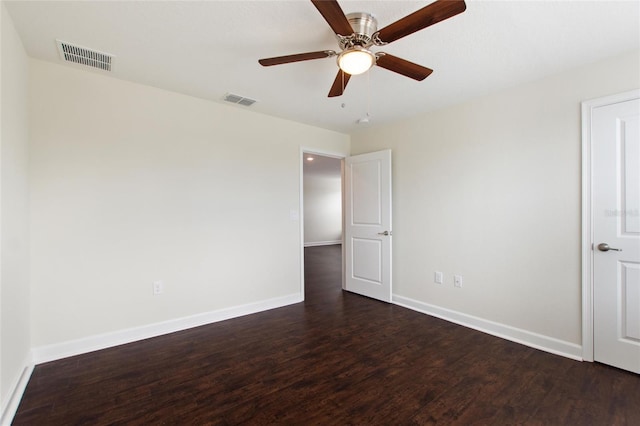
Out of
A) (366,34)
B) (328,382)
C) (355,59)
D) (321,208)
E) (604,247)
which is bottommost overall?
(328,382)

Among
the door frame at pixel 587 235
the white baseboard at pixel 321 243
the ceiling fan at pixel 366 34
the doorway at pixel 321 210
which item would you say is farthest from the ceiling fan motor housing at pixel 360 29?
the white baseboard at pixel 321 243

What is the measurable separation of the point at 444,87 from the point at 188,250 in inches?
121

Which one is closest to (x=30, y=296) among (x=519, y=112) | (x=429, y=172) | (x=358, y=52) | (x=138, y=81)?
(x=138, y=81)

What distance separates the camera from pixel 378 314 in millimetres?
3414

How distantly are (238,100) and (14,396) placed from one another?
292 cm

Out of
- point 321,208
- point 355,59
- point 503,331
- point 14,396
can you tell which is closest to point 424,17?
point 355,59

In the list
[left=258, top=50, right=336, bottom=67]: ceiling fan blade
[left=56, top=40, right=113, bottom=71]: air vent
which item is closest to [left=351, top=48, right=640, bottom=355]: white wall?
[left=258, top=50, right=336, bottom=67]: ceiling fan blade

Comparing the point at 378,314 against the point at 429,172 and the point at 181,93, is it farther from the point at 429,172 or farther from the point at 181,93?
the point at 181,93

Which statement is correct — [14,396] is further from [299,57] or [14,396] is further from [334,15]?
[334,15]

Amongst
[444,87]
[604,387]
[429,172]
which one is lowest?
[604,387]

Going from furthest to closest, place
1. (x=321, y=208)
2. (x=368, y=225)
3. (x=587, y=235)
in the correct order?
(x=321, y=208)
(x=368, y=225)
(x=587, y=235)

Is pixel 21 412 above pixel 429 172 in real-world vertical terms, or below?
below

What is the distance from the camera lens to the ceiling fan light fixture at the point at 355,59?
1686 mm

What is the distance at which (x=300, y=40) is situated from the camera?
78.7 inches
